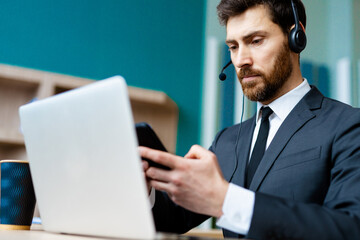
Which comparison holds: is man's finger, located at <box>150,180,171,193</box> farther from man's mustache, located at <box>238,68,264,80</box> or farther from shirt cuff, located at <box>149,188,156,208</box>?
man's mustache, located at <box>238,68,264,80</box>

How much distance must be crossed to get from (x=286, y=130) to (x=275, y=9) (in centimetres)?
46

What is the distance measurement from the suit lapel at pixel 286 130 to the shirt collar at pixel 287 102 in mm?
49

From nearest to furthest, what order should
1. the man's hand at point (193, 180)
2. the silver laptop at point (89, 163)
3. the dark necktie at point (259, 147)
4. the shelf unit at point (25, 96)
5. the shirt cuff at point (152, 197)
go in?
1. the silver laptop at point (89, 163)
2. the man's hand at point (193, 180)
3. the shirt cuff at point (152, 197)
4. the dark necktie at point (259, 147)
5. the shelf unit at point (25, 96)

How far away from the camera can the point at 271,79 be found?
1331 mm

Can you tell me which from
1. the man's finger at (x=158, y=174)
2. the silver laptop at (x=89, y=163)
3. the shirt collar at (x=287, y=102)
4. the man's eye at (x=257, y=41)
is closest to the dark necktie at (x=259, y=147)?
the shirt collar at (x=287, y=102)

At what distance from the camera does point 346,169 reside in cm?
97

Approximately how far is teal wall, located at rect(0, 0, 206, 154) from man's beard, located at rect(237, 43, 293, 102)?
1192mm

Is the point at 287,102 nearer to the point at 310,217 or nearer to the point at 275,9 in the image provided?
the point at 275,9

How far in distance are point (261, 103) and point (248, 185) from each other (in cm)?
35

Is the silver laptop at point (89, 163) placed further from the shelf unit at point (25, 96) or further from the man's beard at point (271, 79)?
the shelf unit at point (25, 96)

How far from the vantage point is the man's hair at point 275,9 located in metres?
1.37

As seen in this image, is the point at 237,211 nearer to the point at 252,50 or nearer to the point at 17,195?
the point at 17,195

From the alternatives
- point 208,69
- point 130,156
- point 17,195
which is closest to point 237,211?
point 130,156

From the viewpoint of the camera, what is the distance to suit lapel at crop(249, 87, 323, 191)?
115 cm
